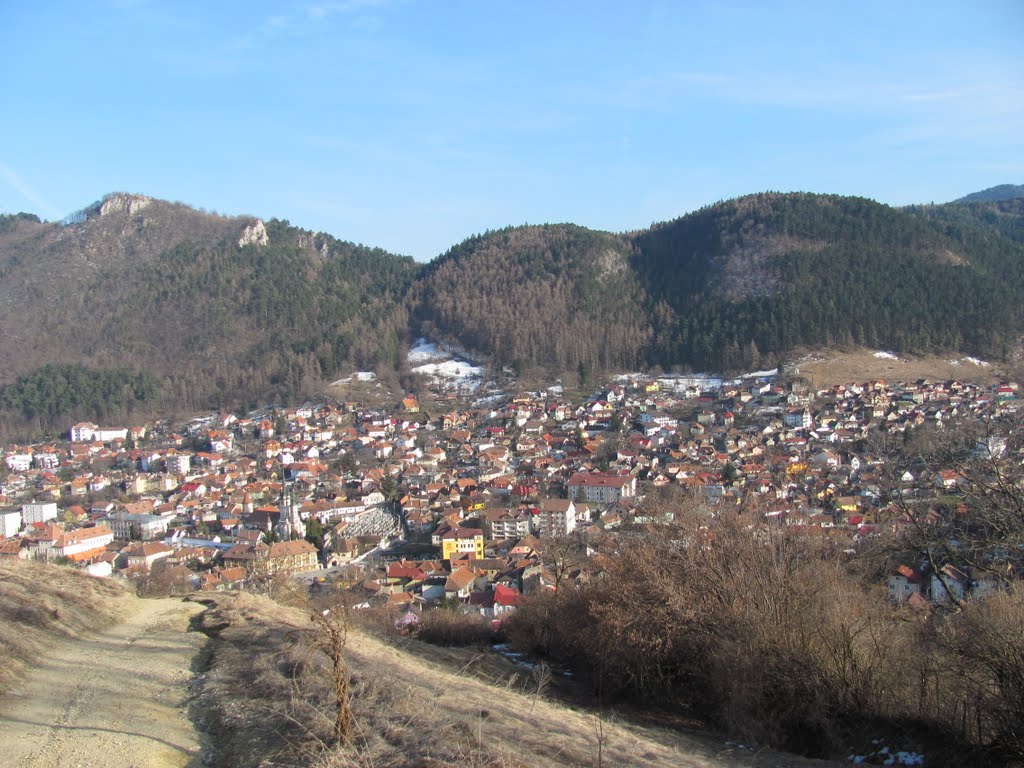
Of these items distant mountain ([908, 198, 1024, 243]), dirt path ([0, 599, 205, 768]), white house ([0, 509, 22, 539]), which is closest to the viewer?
dirt path ([0, 599, 205, 768])

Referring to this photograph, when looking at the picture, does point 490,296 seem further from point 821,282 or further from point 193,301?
point 193,301

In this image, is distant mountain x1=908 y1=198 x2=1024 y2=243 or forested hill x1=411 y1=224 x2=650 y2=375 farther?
distant mountain x1=908 y1=198 x2=1024 y2=243

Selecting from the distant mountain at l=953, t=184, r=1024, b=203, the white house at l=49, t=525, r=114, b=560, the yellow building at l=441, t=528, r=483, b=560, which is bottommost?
the yellow building at l=441, t=528, r=483, b=560

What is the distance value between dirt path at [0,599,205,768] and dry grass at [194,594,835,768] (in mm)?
248

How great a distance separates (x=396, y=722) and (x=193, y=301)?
89.4 meters

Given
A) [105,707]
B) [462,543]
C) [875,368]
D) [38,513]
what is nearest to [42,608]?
[105,707]

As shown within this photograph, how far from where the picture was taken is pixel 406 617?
39.0 ft

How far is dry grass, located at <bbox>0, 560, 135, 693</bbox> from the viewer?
6.08m

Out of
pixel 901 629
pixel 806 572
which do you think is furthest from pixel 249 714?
pixel 901 629

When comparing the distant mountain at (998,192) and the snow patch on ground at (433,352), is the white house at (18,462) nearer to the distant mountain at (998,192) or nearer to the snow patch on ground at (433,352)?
the snow patch on ground at (433,352)

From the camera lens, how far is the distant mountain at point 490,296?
57.0m

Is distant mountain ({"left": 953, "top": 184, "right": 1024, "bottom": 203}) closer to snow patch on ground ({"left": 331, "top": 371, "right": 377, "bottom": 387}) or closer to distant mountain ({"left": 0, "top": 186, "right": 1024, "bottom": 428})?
distant mountain ({"left": 0, "top": 186, "right": 1024, "bottom": 428})

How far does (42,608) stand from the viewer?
7.56 meters

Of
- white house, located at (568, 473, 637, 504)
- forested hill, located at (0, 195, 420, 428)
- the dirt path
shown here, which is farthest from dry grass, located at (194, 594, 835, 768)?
forested hill, located at (0, 195, 420, 428)
